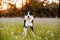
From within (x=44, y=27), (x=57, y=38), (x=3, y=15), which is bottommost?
(x=57, y=38)

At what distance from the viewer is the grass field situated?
4.63 ft

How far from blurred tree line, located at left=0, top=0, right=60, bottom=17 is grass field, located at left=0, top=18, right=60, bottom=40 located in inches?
1.9

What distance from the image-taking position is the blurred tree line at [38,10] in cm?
143

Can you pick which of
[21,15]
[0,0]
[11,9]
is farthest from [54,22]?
[0,0]

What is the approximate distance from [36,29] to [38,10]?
182mm

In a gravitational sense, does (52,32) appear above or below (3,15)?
below

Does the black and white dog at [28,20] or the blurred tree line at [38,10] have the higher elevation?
the blurred tree line at [38,10]

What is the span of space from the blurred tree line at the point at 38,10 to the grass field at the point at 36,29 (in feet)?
0.16

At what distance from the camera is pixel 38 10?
1435 mm

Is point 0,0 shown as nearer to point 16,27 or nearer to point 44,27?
point 16,27

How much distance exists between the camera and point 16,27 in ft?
4.67

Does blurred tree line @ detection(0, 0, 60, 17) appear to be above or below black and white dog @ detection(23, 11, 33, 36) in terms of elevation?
above

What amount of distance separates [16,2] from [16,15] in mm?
127

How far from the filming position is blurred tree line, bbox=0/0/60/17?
1.43 m
